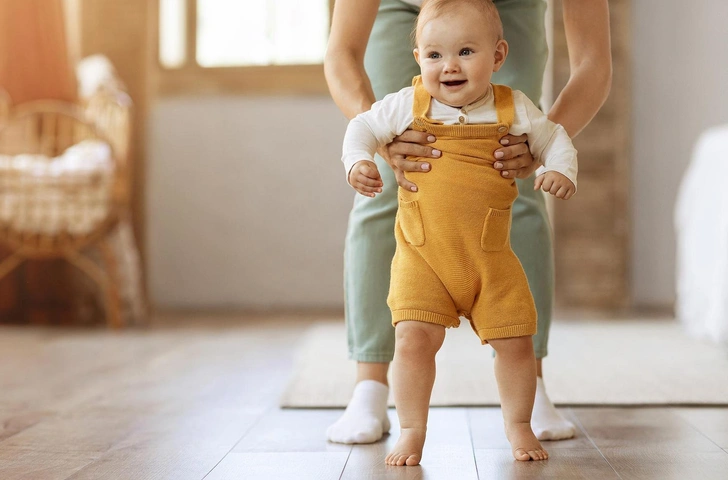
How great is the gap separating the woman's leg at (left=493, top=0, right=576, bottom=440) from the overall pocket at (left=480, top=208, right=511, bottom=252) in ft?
0.75

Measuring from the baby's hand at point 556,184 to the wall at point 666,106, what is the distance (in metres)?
2.72

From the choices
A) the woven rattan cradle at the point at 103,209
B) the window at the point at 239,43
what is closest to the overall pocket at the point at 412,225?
the woven rattan cradle at the point at 103,209

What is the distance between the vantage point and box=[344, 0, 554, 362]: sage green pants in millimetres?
1332

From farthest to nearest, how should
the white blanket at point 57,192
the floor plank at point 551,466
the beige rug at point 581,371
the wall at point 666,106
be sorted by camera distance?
1. the wall at point 666,106
2. the white blanket at point 57,192
3. the beige rug at point 581,371
4. the floor plank at point 551,466

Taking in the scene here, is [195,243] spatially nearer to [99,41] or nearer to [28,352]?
[99,41]

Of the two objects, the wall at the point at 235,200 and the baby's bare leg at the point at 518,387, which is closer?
the baby's bare leg at the point at 518,387

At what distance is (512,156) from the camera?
1.11 meters

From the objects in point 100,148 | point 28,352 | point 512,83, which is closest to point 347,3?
point 512,83

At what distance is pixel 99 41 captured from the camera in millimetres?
3520

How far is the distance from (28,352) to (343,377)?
1009mm

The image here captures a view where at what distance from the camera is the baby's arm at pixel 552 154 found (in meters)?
1.06

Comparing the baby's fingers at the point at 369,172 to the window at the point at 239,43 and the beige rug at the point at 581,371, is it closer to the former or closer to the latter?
the beige rug at the point at 581,371

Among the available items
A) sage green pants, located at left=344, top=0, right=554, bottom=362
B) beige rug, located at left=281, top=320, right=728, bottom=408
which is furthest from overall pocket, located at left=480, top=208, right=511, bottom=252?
beige rug, located at left=281, top=320, right=728, bottom=408

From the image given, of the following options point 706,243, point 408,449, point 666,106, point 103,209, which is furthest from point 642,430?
point 666,106
